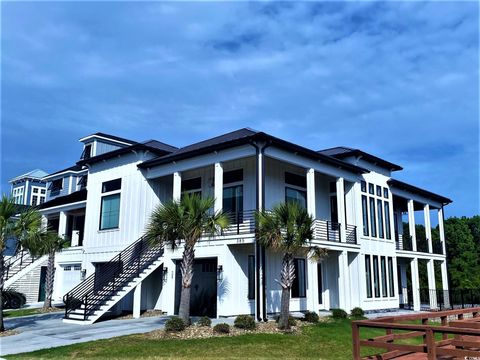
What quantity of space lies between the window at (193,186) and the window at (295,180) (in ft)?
14.6

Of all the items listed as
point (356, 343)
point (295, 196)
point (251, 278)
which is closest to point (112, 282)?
point (251, 278)

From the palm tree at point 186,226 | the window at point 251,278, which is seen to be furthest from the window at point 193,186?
the palm tree at point 186,226

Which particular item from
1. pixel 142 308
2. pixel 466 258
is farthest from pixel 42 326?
pixel 466 258

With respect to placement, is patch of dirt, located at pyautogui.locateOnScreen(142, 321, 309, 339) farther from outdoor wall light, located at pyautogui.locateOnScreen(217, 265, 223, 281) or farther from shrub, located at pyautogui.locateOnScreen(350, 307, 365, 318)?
shrub, located at pyautogui.locateOnScreen(350, 307, 365, 318)

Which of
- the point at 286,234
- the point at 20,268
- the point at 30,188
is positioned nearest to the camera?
the point at 286,234

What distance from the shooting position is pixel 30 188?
45.3 metres

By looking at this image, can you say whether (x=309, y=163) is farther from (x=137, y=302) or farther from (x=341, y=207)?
(x=137, y=302)

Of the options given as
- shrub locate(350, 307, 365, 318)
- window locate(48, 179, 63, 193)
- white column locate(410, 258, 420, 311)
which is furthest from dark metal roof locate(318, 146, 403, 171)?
window locate(48, 179, 63, 193)

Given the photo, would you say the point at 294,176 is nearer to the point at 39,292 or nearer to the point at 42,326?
the point at 42,326

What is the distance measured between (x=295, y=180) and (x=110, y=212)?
1025 centimetres

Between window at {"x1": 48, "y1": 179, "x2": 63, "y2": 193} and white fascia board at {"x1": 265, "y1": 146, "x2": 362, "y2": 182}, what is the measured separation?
1021 inches

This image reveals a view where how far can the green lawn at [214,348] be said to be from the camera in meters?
11.5

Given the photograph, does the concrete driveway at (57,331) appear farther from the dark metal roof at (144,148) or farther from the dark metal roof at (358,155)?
the dark metal roof at (358,155)

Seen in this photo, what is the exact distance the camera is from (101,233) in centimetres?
2436
